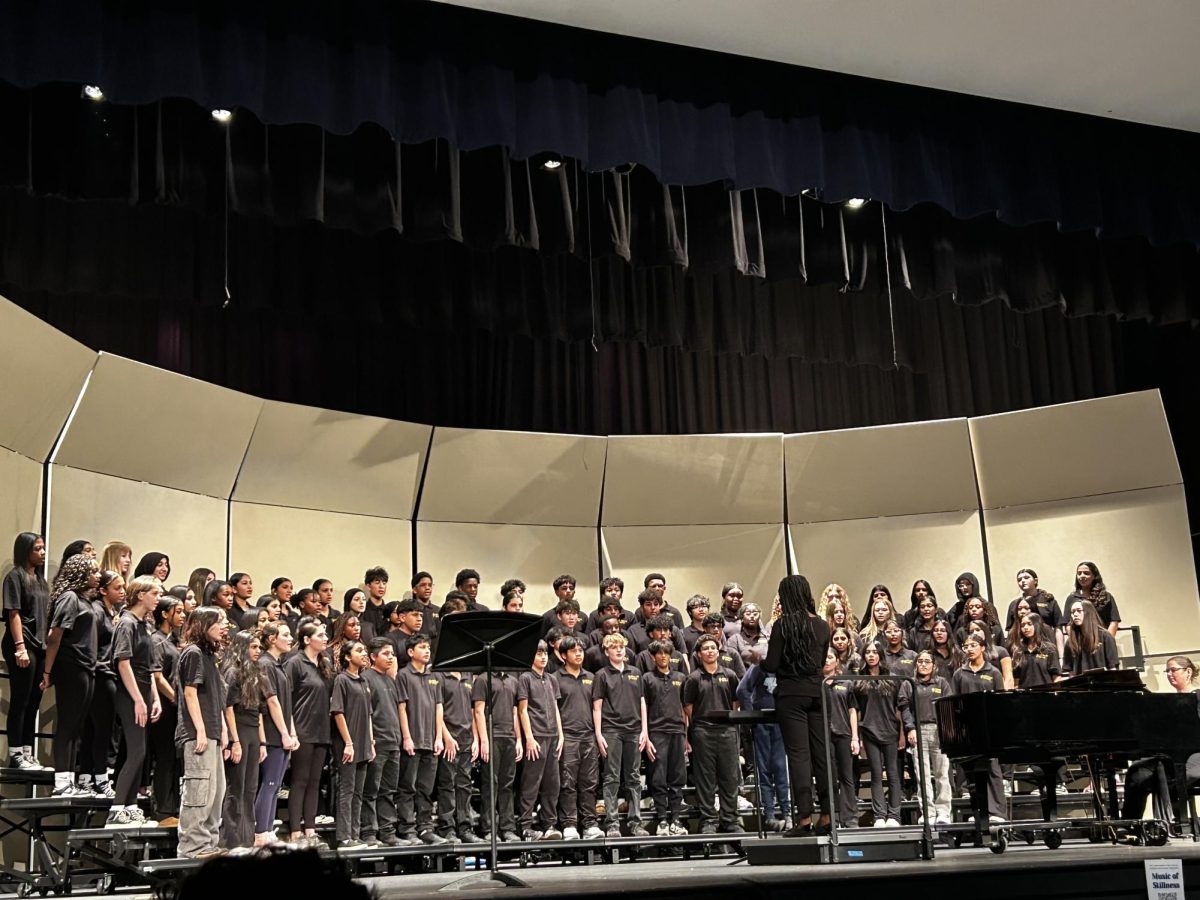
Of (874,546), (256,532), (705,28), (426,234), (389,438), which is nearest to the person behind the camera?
(705,28)

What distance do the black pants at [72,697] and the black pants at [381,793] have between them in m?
1.92

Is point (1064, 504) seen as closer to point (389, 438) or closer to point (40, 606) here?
point (389, 438)

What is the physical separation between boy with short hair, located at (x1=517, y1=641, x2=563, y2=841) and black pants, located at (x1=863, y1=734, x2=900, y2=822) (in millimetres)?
2379

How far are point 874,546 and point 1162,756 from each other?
24.0ft

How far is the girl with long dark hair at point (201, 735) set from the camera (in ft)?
25.1

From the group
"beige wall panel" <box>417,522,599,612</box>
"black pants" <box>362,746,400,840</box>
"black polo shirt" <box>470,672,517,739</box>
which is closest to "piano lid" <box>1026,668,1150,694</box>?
"black polo shirt" <box>470,672,517,739</box>

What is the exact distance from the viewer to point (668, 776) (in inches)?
392

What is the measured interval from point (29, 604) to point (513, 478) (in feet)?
19.6

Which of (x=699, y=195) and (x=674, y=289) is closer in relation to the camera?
(x=699, y=195)

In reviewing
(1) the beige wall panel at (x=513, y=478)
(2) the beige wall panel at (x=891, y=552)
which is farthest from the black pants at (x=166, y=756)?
(2) the beige wall panel at (x=891, y=552)

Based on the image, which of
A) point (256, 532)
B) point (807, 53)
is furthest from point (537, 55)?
point (256, 532)

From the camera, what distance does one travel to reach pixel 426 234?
751 cm

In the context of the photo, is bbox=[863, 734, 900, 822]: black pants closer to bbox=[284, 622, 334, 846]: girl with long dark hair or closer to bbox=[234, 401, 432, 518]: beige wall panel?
bbox=[284, 622, 334, 846]: girl with long dark hair

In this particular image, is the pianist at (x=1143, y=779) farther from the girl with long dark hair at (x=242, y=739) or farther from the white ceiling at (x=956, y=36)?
the girl with long dark hair at (x=242, y=739)
